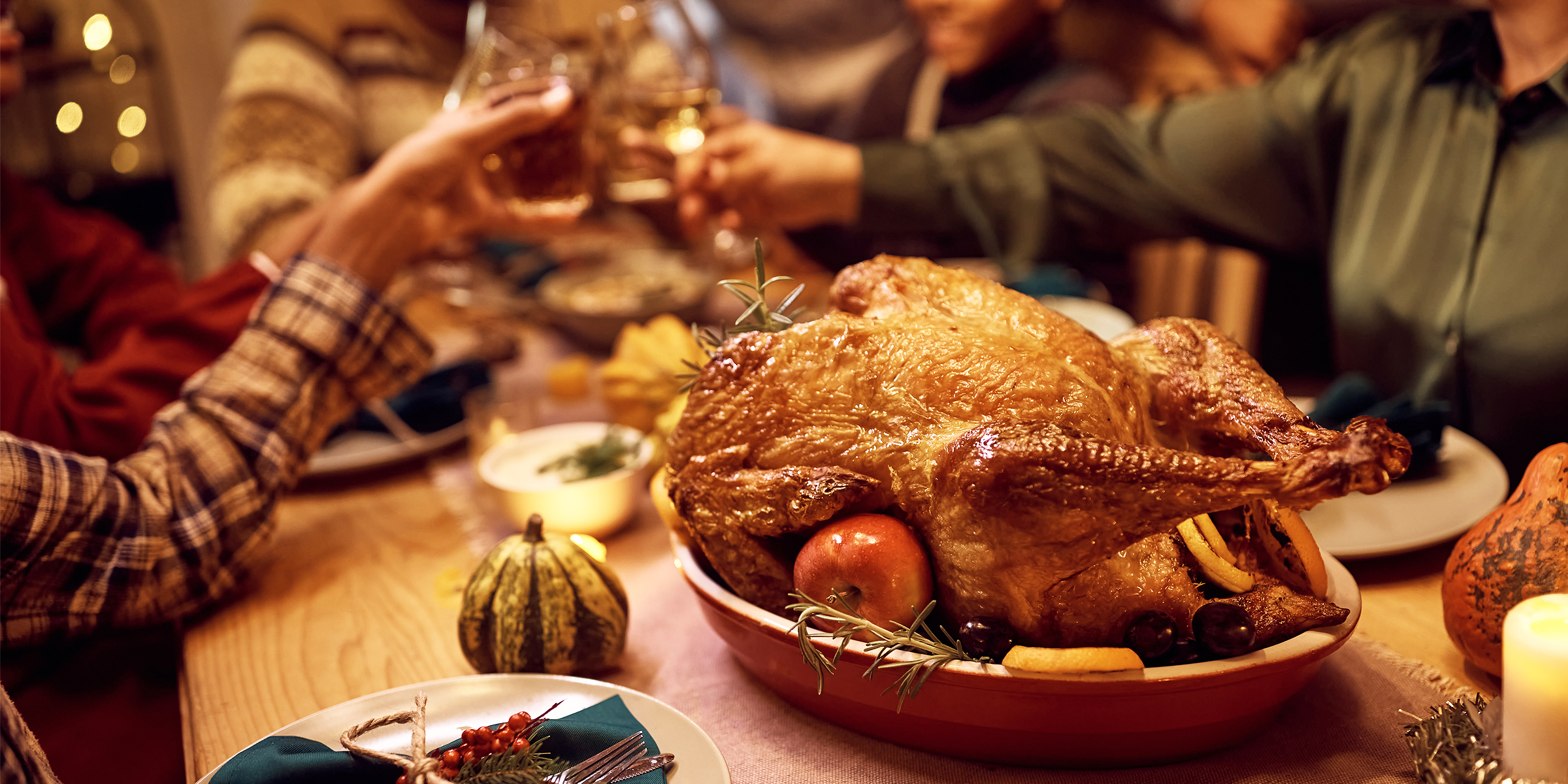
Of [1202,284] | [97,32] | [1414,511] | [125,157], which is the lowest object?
[1202,284]

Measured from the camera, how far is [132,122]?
4469mm

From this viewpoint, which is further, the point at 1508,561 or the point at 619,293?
the point at 619,293

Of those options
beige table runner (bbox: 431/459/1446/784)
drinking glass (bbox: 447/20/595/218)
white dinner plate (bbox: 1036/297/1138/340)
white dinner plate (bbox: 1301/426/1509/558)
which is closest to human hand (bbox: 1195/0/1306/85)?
white dinner plate (bbox: 1036/297/1138/340)

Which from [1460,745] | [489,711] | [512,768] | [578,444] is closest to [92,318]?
[578,444]

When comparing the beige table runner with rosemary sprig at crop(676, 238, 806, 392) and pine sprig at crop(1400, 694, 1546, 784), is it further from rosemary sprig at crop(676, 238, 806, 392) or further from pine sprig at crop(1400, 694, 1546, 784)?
rosemary sprig at crop(676, 238, 806, 392)

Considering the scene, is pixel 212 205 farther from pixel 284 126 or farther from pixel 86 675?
pixel 86 675

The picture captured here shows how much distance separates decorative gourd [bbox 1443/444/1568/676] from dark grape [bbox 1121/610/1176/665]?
295 millimetres

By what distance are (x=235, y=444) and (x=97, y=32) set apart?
169 inches

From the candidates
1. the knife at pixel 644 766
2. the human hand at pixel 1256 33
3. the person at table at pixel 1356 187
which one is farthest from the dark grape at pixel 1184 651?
the human hand at pixel 1256 33

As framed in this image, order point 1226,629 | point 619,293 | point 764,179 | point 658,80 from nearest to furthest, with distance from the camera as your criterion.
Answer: point 1226,629 → point 658,80 → point 764,179 → point 619,293

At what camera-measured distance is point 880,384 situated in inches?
32.4

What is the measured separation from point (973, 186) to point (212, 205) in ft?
9.28

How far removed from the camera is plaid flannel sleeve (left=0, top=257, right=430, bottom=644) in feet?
3.04

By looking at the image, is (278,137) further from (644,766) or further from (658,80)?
(644,766)
